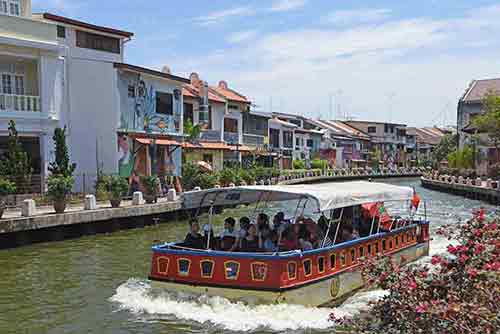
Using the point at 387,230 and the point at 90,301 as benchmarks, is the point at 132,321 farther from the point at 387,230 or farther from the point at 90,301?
the point at 387,230

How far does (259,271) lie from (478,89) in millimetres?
67062

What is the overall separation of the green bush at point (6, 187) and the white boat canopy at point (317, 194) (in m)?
10.1

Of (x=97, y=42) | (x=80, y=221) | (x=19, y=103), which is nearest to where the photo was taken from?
(x=80, y=221)

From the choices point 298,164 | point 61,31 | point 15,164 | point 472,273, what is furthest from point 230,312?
point 298,164

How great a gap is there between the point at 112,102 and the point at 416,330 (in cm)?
2755

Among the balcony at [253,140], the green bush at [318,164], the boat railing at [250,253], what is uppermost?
the balcony at [253,140]

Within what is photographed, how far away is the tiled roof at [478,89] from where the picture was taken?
229 ft

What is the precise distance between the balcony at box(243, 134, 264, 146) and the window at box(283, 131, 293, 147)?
1278 cm

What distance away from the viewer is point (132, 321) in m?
11.6

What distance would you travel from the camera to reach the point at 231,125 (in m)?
47.6

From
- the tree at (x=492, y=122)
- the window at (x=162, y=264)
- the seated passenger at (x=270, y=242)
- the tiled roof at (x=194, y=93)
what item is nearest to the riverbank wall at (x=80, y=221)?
the seated passenger at (x=270, y=242)

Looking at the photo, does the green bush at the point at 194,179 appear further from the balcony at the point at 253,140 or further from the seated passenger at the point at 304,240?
the seated passenger at the point at 304,240

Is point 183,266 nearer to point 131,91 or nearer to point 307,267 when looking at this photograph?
point 307,267

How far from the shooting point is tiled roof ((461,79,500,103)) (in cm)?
6981
